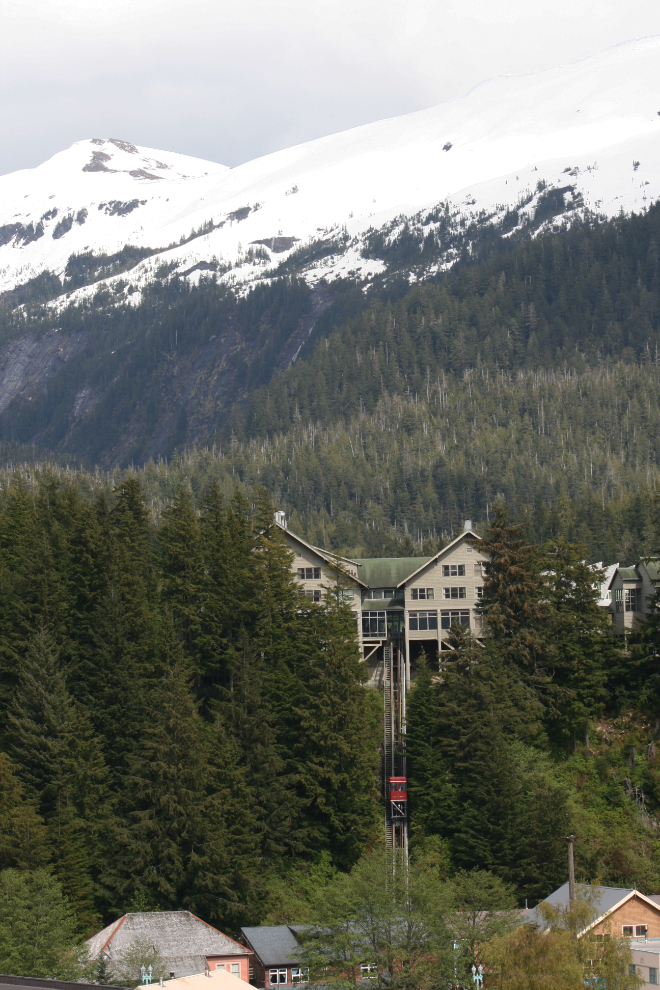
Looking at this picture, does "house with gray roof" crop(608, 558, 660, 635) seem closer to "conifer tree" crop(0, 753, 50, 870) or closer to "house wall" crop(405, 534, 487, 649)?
"house wall" crop(405, 534, 487, 649)

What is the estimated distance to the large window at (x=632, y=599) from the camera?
82.7 meters

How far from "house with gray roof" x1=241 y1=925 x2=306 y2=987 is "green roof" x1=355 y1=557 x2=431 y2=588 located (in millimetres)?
29647

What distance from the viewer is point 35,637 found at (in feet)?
227

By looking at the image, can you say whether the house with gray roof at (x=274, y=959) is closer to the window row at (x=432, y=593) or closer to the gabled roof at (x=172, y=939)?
the gabled roof at (x=172, y=939)

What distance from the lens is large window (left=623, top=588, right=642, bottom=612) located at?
82.7 metres

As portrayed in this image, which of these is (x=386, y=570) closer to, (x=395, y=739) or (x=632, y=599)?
(x=395, y=739)

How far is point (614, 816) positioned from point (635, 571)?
697 inches

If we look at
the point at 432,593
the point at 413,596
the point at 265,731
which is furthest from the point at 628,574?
the point at 265,731

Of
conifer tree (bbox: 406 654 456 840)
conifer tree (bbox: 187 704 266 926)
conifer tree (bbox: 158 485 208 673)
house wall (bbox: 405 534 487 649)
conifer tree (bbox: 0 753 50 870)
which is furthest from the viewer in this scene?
house wall (bbox: 405 534 487 649)

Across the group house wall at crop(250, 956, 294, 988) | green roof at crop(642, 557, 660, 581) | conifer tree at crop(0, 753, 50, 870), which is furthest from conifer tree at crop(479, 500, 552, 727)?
conifer tree at crop(0, 753, 50, 870)

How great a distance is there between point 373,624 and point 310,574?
5.26 metres

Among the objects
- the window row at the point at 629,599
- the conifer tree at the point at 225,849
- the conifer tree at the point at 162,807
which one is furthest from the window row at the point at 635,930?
the window row at the point at 629,599

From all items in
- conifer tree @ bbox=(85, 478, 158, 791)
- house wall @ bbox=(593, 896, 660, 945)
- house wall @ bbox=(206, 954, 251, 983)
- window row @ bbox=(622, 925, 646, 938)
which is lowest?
house wall @ bbox=(206, 954, 251, 983)

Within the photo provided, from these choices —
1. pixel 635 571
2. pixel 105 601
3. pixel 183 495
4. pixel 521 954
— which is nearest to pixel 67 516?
pixel 183 495
